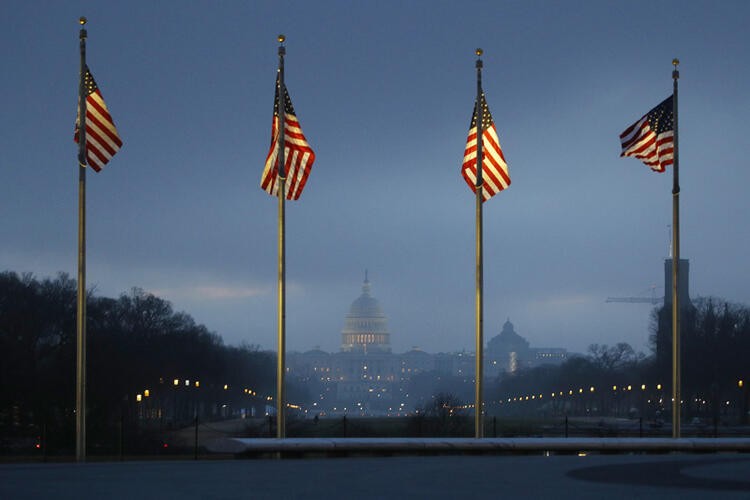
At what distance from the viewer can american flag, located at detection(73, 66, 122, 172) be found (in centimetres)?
3466

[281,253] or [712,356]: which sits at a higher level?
[281,253]

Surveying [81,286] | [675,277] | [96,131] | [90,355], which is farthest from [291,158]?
[90,355]

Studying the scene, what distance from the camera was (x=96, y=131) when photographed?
34.8 metres

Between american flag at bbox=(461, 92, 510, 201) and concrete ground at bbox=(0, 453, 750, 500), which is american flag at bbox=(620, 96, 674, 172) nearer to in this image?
american flag at bbox=(461, 92, 510, 201)

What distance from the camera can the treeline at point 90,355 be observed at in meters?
77.6

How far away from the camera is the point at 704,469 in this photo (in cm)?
2694

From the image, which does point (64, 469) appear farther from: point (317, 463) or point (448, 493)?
point (448, 493)

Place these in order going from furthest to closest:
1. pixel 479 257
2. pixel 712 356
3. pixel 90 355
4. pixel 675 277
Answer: pixel 712 356, pixel 90 355, pixel 675 277, pixel 479 257

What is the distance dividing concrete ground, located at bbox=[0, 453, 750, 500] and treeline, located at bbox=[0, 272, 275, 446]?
109ft

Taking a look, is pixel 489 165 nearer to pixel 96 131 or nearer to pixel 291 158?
pixel 291 158

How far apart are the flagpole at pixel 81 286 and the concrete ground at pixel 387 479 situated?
187 inches

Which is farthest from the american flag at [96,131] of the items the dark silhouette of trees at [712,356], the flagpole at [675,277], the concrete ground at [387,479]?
the dark silhouette of trees at [712,356]

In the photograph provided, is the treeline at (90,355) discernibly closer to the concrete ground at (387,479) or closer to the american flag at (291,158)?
the american flag at (291,158)

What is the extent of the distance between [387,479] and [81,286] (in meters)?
12.4
